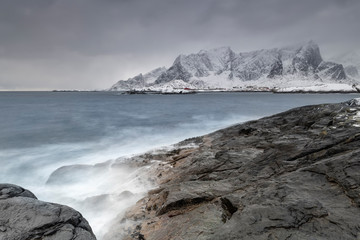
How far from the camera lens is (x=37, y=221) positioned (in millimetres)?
4480

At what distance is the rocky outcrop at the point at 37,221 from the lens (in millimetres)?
4227

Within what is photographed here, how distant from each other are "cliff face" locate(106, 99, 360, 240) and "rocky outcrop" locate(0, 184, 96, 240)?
2.01m

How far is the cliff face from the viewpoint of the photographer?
4613 mm

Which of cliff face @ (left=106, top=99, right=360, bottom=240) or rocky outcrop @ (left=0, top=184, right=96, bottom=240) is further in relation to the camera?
cliff face @ (left=106, top=99, right=360, bottom=240)

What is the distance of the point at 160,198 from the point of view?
7715 millimetres

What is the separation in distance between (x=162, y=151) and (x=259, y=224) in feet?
32.7

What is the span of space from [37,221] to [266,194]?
5566mm

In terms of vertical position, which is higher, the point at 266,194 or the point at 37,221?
the point at 37,221

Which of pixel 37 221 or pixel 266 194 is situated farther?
pixel 266 194

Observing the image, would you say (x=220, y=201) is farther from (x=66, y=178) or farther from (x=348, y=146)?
(x=66, y=178)

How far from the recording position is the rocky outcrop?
13.9 feet

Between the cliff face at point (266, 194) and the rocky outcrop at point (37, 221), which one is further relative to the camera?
the cliff face at point (266, 194)

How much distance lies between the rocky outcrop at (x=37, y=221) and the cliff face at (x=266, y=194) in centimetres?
201

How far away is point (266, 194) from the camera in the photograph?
→ 574 centimetres
